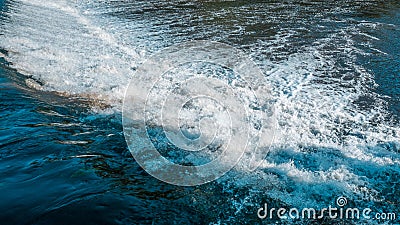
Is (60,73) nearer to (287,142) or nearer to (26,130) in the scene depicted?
(26,130)

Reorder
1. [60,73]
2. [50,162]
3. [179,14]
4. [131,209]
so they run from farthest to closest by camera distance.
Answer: [179,14]
[60,73]
[50,162]
[131,209]

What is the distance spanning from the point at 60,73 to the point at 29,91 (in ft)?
5.13

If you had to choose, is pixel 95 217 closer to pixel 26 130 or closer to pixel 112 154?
pixel 112 154

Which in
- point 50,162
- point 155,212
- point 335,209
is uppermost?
point 50,162

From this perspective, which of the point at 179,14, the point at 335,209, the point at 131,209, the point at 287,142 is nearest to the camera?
the point at 131,209

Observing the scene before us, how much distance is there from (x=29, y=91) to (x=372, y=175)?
7.31 meters

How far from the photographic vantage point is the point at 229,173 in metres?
5.38

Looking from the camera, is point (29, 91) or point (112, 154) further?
point (29, 91)

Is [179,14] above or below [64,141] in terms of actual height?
above

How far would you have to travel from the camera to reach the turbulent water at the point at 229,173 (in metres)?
4.58

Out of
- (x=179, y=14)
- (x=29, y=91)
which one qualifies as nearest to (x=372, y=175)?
(x=29, y=91)

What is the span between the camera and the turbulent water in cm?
458

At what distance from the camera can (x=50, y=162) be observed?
5.29 meters

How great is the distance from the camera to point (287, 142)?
20.6 feet
